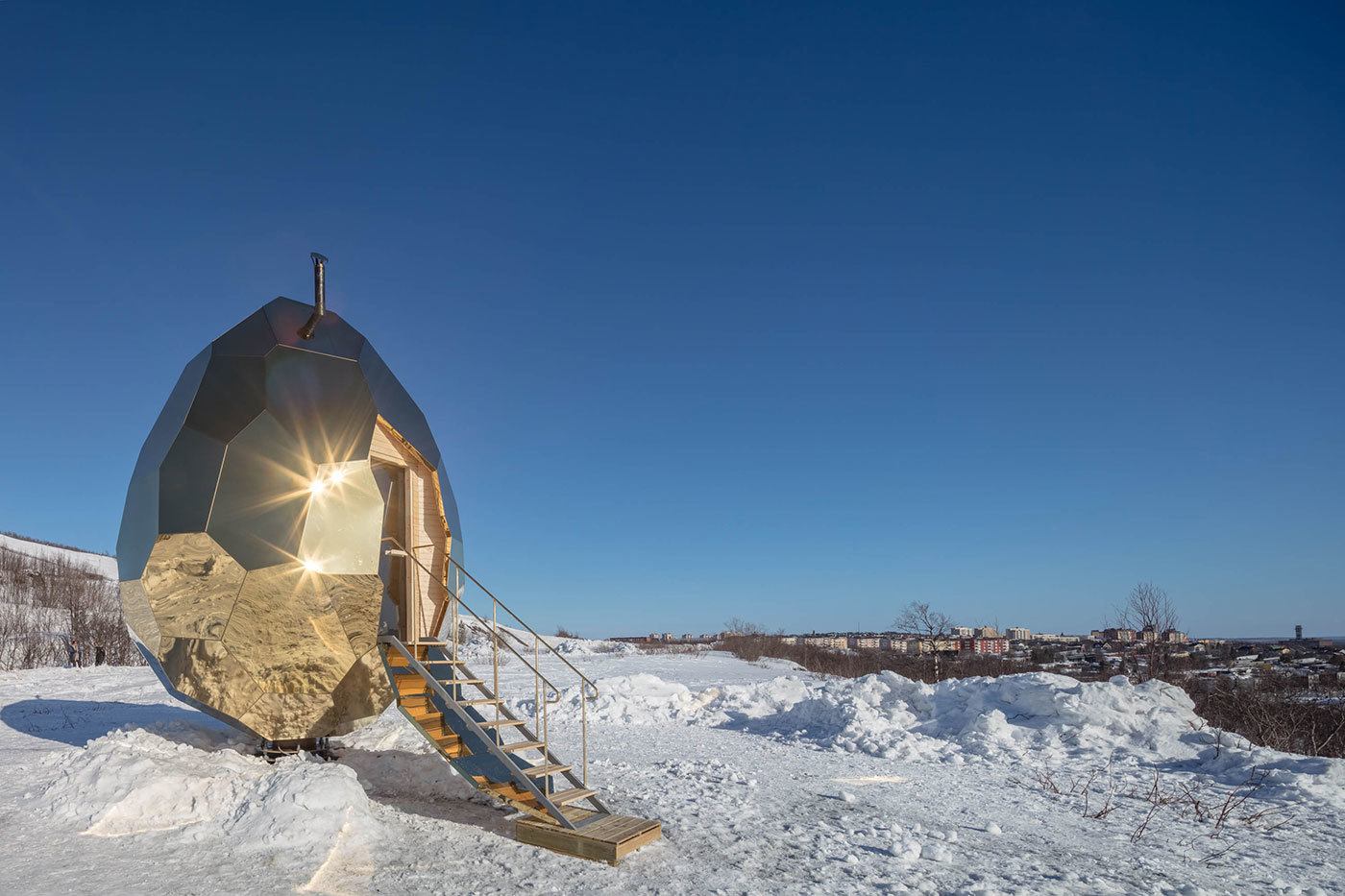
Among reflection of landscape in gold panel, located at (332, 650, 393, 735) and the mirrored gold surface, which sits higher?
the mirrored gold surface

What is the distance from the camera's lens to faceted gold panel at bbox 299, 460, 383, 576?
663 cm

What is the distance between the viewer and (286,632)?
662 centimetres

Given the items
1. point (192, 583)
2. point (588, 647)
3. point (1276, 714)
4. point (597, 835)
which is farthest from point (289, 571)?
point (588, 647)

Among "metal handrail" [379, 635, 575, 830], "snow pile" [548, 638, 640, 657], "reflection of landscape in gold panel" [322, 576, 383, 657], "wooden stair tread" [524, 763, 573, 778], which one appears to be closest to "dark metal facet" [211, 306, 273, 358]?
"reflection of landscape in gold panel" [322, 576, 383, 657]

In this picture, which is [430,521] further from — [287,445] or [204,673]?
[204,673]

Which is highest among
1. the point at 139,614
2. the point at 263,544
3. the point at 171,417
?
the point at 171,417

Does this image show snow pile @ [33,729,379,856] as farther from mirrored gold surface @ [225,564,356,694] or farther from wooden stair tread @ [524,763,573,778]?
wooden stair tread @ [524,763,573,778]

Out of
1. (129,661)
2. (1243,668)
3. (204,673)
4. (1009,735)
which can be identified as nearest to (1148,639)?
(1243,668)

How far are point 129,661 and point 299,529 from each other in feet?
91.0

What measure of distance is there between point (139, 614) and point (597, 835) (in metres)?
4.74

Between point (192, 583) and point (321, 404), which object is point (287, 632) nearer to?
point (192, 583)

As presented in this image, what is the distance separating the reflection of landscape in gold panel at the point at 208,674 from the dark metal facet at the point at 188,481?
1066mm

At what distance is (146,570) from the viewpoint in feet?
22.2

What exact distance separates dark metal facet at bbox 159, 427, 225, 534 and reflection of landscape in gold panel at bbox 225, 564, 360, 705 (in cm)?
77
